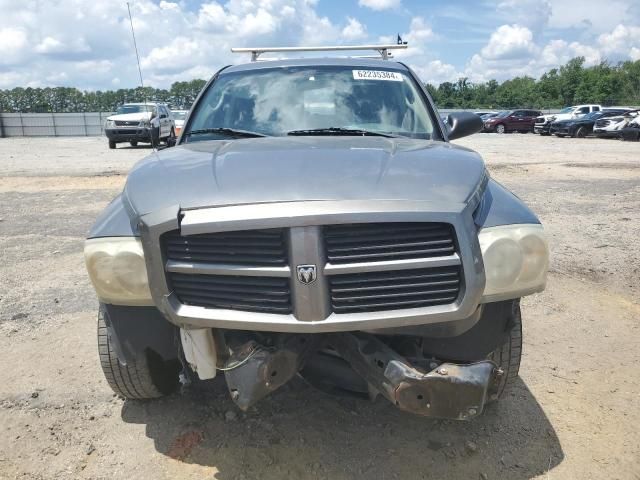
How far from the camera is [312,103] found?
3.68m

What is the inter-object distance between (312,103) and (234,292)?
1.88 meters

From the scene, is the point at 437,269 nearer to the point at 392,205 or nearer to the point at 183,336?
the point at 392,205

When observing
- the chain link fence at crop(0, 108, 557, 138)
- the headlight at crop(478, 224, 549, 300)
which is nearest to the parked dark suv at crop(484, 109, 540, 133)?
the chain link fence at crop(0, 108, 557, 138)

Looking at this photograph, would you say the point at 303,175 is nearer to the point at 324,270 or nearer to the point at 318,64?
the point at 324,270

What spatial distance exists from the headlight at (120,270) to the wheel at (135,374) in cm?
45

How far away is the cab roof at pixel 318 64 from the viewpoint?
13.5 feet

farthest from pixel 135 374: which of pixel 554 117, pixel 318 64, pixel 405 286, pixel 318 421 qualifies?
pixel 554 117

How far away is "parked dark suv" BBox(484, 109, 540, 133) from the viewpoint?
37375 mm

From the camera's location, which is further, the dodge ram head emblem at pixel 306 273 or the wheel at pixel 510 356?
the wheel at pixel 510 356

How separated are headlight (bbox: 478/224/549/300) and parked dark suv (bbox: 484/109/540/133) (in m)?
37.4

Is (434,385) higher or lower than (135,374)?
higher

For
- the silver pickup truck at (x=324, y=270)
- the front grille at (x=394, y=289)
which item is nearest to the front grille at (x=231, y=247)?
the silver pickup truck at (x=324, y=270)

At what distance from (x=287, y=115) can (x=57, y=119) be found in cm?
4570

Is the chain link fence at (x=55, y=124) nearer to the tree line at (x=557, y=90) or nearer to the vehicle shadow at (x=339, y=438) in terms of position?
the tree line at (x=557, y=90)
